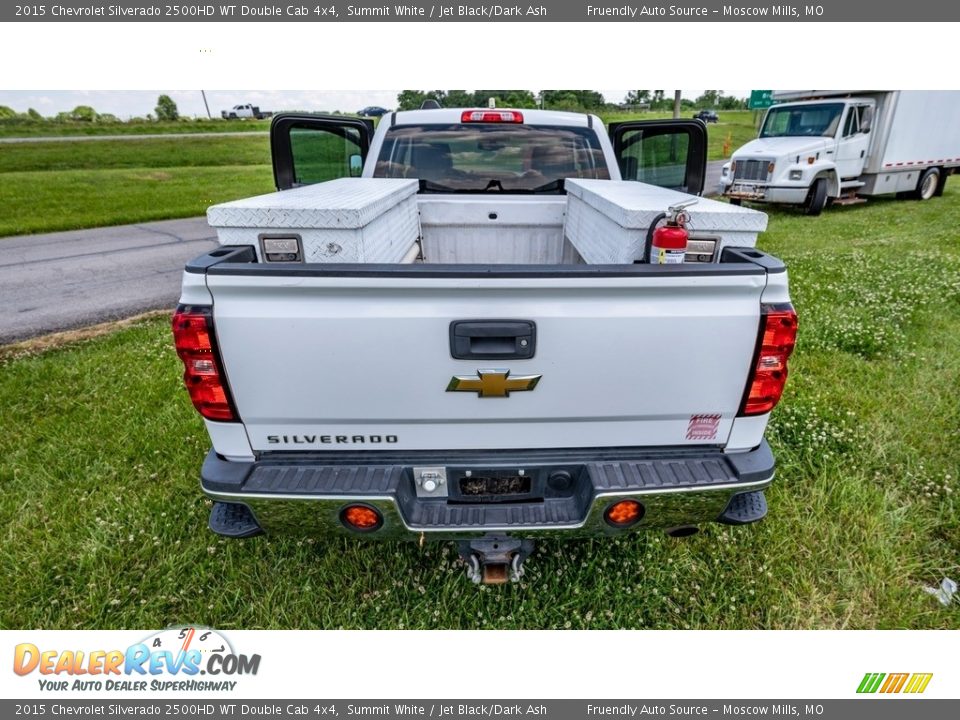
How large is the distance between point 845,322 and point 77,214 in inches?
656

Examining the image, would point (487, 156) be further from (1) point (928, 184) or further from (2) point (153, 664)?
(1) point (928, 184)

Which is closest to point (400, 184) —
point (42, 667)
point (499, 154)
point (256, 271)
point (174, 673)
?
point (499, 154)

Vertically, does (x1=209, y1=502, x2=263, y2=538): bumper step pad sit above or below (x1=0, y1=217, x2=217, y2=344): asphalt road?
above

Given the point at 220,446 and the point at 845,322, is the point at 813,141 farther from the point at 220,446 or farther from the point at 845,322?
the point at 220,446

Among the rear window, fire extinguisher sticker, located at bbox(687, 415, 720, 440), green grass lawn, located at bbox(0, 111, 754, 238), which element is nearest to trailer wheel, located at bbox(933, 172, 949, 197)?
green grass lawn, located at bbox(0, 111, 754, 238)

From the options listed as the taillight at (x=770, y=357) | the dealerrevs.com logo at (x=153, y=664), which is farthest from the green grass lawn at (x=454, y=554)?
the taillight at (x=770, y=357)

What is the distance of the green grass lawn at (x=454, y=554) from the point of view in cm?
258

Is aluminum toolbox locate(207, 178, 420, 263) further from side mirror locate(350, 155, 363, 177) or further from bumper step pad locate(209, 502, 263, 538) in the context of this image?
side mirror locate(350, 155, 363, 177)

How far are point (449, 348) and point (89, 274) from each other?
29.9 ft

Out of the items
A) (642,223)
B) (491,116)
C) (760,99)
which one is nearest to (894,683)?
(642,223)

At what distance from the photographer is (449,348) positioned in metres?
1.95

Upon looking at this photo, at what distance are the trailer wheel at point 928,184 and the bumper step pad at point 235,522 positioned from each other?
19519 mm

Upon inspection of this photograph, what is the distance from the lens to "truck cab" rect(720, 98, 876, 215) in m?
12.2

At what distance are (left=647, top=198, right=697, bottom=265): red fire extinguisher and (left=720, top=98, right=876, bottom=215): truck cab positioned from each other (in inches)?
491
